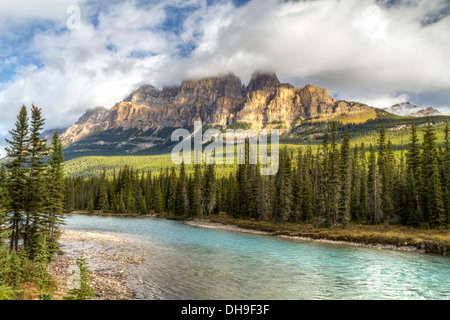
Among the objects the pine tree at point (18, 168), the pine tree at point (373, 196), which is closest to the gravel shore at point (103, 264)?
the pine tree at point (18, 168)

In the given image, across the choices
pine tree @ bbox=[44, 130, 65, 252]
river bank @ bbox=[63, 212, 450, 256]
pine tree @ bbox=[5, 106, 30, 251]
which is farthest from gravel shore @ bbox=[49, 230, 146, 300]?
river bank @ bbox=[63, 212, 450, 256]

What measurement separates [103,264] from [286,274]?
17.4 m

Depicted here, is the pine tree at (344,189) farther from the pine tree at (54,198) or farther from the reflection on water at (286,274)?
the pine tree at (54,198)

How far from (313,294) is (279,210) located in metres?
51.4

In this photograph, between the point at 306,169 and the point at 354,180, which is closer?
the point at 354,180

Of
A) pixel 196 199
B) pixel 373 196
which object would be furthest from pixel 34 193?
pixel 196 199

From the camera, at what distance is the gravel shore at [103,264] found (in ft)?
60.5

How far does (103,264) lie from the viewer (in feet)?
89.8
